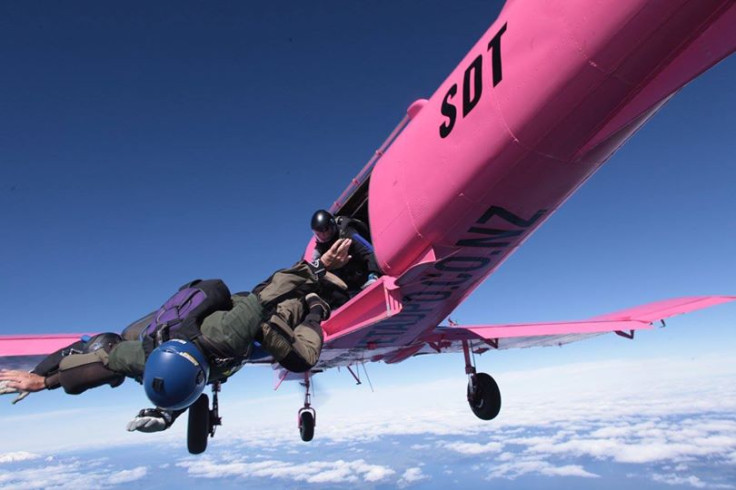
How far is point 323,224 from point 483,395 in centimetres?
588

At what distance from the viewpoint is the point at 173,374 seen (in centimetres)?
317

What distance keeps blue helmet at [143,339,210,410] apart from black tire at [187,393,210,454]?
13.0ft

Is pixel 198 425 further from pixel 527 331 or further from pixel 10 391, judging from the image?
pixel 527 331

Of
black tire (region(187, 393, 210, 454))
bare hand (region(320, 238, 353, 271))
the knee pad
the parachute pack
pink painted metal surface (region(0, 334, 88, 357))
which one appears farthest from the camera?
pink painted metal surface (region(0, 334, 88, 357))

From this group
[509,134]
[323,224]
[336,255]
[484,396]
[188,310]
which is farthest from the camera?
[484,396]

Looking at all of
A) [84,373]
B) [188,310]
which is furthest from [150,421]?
[84,373]

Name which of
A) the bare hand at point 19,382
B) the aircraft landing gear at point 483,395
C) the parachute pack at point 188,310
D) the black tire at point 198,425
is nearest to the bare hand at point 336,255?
the parachute pack at point 188,310

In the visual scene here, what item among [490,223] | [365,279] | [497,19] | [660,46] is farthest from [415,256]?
[660,46]

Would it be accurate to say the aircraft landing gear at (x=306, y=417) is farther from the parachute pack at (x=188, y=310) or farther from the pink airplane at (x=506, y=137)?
the parachute pack at (x=188, y=310)

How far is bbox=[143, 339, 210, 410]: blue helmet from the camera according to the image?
3.16 meters

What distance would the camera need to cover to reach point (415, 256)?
6355mm

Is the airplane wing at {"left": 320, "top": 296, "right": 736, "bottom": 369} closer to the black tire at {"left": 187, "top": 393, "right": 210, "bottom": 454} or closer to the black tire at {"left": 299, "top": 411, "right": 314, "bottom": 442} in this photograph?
the black tire at {"left": 299, "top": 411, "right": 314, "bottom": 442}

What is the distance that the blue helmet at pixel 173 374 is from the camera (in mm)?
3160

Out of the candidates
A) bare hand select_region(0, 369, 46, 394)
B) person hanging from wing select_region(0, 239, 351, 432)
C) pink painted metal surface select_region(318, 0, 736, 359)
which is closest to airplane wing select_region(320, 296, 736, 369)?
pink painted metal surface select_region(318, 0, 736, 359)
